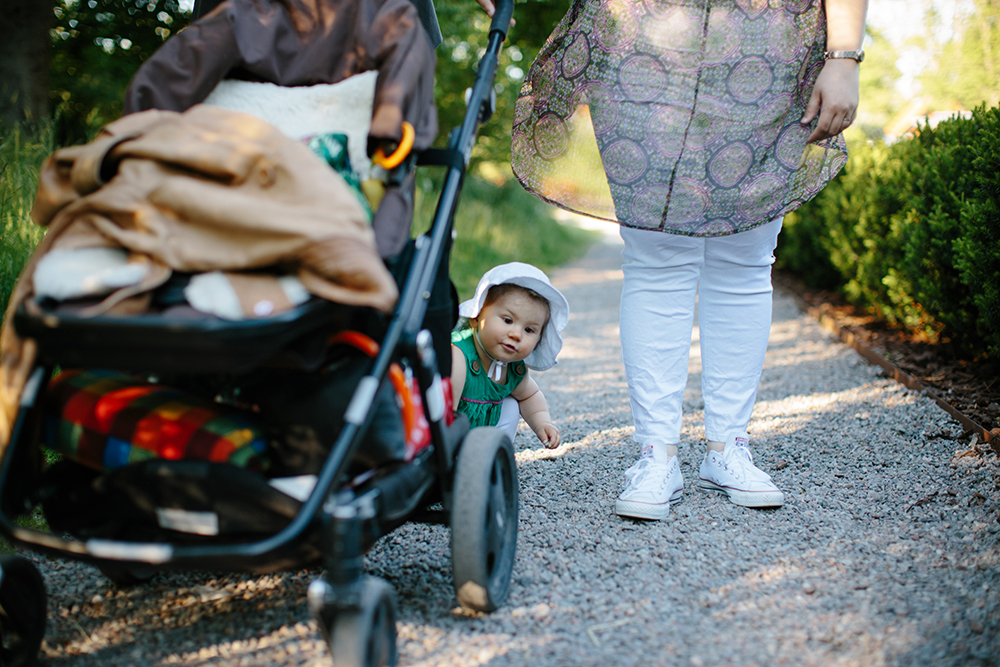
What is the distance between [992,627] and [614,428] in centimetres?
171

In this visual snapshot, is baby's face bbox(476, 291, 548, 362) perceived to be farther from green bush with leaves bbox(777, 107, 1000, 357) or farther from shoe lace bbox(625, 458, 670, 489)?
green bush with leaves bbox(777, 107, 1000, 357)

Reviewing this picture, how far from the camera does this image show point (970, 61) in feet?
43.1

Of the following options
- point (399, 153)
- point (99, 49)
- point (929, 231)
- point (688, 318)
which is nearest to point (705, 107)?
point (688, 318)

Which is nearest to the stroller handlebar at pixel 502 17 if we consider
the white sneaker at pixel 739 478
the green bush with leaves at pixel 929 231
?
the white sneaker at pixel 739 478

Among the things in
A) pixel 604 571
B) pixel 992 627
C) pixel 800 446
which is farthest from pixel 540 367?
pixel 992 627

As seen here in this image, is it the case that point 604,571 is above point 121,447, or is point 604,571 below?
below

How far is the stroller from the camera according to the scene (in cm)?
118

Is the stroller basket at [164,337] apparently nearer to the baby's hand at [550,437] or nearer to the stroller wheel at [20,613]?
the stroller wheel at [20,613]

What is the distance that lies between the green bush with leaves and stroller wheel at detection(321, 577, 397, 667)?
9.25 ft

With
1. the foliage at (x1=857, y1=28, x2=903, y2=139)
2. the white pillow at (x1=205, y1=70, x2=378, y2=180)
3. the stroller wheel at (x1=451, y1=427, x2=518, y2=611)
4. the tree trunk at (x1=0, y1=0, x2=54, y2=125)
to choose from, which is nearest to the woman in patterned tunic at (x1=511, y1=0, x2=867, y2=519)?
the stroller wheel at (x1=451, y1=427, x2=518, y2=611)

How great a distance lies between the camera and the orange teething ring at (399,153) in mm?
1541

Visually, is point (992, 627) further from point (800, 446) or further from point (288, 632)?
point (288, 632)

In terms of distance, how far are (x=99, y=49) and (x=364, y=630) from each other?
5.20m

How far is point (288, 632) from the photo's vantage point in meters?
1.56
